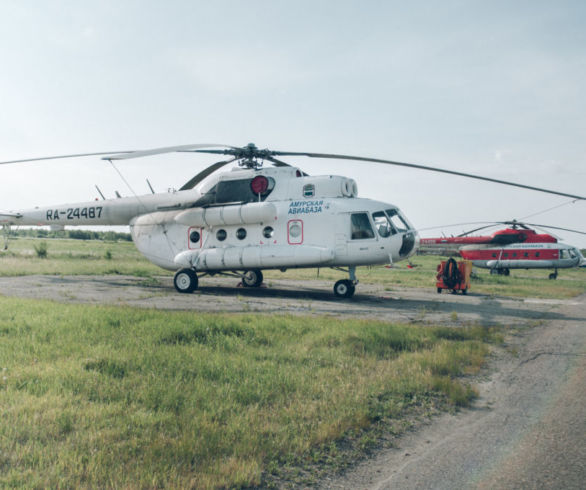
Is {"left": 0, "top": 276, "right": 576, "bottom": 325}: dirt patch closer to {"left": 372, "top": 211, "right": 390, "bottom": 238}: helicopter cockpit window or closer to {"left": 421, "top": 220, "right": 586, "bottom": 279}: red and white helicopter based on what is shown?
{"left": 372, "top": 211, "right": 390, "bottom": 238}: helicopter cockpit window

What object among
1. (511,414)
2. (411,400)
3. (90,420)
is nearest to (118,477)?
(90,420)

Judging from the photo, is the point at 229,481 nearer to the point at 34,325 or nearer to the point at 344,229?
the point at 34,325

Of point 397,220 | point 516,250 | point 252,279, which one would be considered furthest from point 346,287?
point 516,250

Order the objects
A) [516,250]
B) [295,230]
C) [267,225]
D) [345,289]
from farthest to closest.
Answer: [516,250]
[267,225]
[345,289]
[295,230]

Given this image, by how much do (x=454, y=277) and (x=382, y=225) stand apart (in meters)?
5.82

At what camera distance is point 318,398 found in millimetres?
4621

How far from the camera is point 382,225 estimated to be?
13797mm

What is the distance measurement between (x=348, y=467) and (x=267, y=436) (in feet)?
2.48

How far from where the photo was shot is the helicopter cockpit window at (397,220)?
13891 mm

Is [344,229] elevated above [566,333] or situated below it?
above

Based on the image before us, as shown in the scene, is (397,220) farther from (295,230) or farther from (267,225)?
(267,225)

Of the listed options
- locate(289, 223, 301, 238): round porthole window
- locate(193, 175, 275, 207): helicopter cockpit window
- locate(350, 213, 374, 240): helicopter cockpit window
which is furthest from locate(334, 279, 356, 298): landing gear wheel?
locate(193, 175, 275, 207): helicopter cockpit window

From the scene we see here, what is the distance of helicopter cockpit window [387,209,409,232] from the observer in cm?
1389

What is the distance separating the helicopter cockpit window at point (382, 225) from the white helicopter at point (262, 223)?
0.11ft
